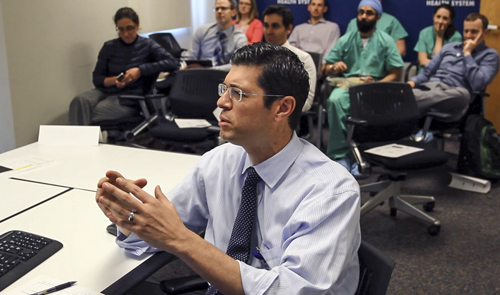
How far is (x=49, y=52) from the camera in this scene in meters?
4.40

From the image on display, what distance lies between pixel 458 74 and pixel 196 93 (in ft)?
7.32

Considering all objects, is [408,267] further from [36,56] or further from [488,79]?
[36,56]

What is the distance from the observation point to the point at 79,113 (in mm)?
4477

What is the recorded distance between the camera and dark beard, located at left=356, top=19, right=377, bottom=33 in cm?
457

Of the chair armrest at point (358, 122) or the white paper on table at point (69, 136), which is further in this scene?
the chair armrest at point (358, 122)

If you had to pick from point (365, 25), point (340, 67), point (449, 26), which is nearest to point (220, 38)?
point (340, 67)

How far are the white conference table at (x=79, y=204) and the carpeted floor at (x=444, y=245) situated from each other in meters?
0.71

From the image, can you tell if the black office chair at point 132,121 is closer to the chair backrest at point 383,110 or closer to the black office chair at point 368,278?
the chair backrest at point 383,110

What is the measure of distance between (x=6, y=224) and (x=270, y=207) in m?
0.85

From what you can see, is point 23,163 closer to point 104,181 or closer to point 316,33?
point 104,181

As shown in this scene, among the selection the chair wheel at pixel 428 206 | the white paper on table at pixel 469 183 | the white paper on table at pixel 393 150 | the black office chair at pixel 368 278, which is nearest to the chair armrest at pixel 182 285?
the black office chair at pixel 368 278

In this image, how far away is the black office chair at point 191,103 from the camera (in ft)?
12.1

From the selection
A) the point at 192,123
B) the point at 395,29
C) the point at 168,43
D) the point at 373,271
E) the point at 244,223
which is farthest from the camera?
the point at 395,29

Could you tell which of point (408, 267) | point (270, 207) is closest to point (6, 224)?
point (270, 207)
